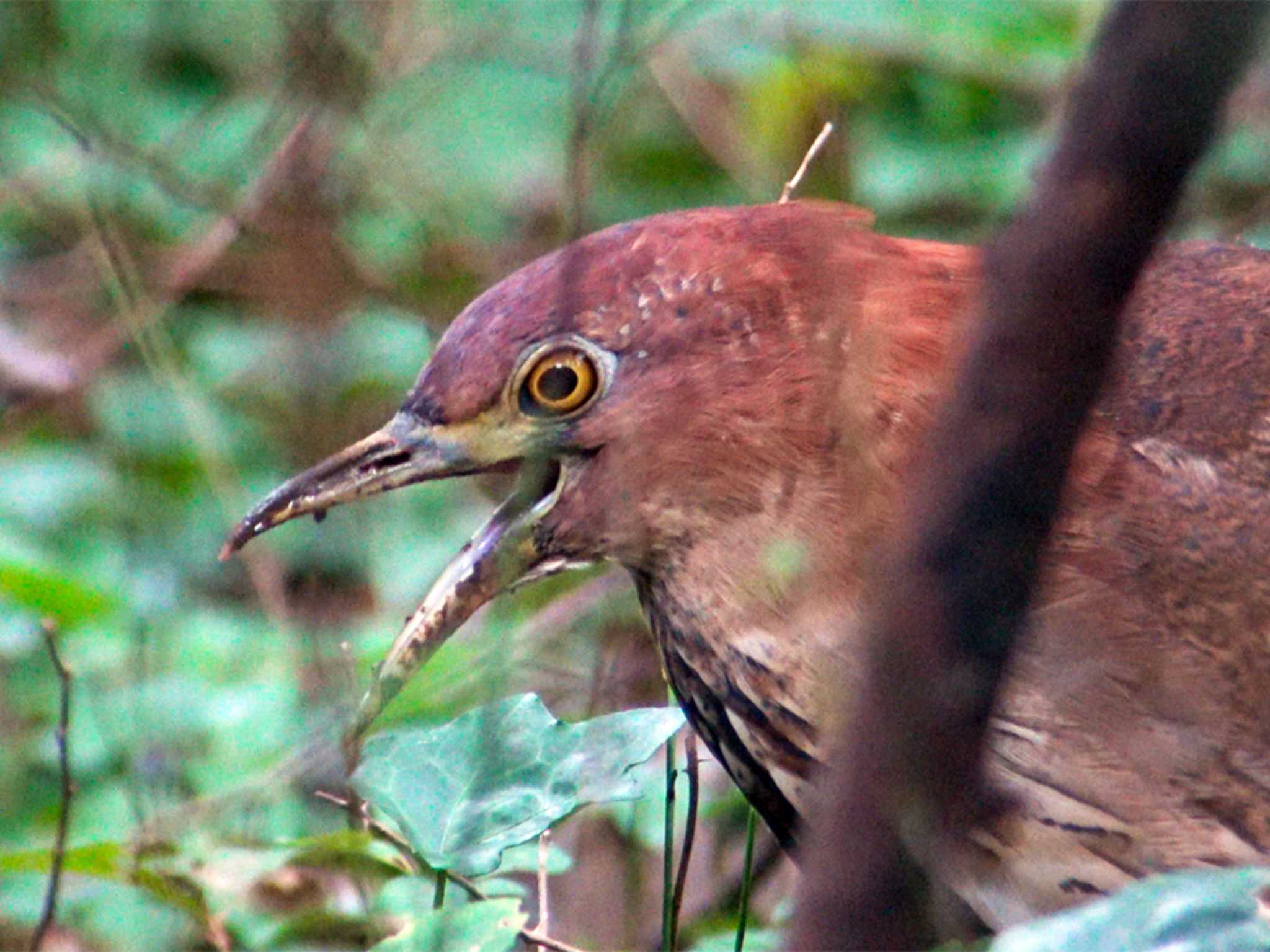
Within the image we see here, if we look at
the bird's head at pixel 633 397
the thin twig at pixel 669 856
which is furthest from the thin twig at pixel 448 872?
the bird's head at pixel 633 397

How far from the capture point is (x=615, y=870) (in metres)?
3.71

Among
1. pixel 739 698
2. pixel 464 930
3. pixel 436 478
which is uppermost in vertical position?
pixel 436 478

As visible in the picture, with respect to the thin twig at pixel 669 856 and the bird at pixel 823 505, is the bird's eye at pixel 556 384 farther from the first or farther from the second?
the thin twig at pixel 669 856

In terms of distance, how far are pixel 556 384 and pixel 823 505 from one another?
1.19ft

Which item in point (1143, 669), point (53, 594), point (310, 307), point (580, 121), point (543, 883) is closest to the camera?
point (1143, 669)

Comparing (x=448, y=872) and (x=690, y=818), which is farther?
(x=690, y=818)

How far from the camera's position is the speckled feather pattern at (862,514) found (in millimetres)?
2094

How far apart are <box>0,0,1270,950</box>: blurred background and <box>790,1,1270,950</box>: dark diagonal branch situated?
1.58 m

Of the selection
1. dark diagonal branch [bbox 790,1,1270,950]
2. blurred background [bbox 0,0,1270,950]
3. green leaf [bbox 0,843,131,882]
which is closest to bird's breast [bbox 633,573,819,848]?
blurred background [bbox 0,0,1270,950]

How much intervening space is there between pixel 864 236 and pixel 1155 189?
4.65ft

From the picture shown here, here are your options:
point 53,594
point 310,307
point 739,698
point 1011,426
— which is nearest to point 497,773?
point 739,698

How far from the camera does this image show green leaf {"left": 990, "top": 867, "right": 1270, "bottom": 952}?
4.49 feet

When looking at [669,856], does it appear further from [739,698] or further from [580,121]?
[580,121]

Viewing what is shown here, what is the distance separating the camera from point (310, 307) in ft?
16.3
